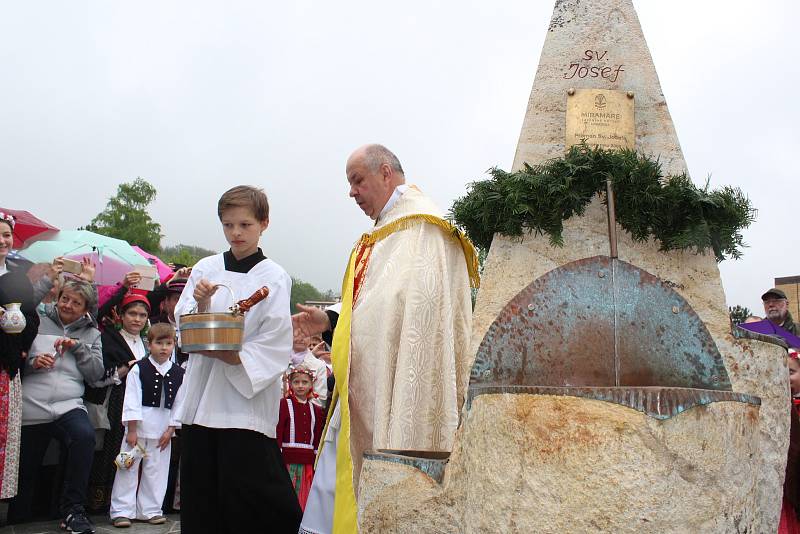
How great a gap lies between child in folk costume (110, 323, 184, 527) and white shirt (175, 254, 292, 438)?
2458 mm

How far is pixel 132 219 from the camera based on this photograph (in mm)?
37500

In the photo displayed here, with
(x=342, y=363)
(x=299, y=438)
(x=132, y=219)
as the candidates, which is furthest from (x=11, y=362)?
(x=132, y=219)

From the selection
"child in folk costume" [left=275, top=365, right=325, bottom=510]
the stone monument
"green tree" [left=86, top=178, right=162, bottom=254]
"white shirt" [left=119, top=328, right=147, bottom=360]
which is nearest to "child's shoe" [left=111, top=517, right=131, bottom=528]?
"child in folk costume" [left=275, top=365, right=325, bottom=510]

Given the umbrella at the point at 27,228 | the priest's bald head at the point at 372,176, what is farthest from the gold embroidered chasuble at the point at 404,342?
the umbrella at the point at 27,228

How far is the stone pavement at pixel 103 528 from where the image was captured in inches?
220

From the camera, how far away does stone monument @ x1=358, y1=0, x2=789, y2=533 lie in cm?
184

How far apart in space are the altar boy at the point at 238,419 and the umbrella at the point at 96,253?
6081mm

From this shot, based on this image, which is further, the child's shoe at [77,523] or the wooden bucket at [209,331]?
the child's shoe at [77,523]

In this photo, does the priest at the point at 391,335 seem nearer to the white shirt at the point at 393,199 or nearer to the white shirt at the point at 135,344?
the white shirt at the point at 393,199

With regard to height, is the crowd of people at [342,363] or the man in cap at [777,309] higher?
the man in cap at [777,309]

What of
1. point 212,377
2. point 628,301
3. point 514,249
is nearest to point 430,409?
point 514,249

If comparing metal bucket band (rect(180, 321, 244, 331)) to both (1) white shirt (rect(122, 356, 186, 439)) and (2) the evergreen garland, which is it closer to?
(2) the evergreen garland

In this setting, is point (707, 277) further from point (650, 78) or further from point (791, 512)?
point (791, 512)

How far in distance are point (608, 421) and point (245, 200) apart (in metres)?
2.60
